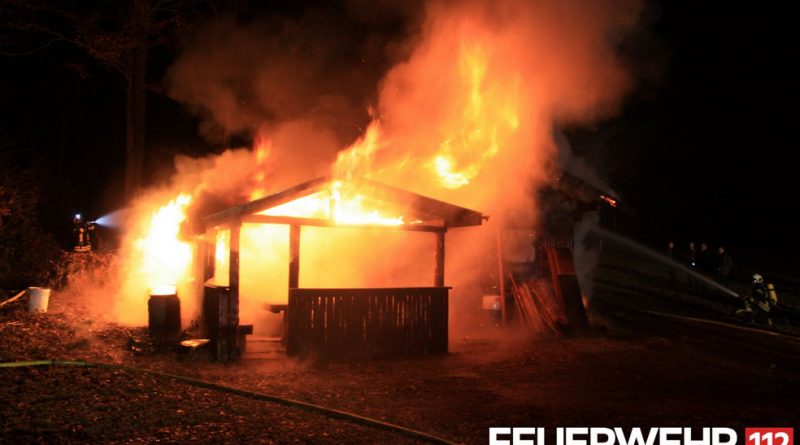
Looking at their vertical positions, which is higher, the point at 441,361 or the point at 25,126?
the point at 25,126

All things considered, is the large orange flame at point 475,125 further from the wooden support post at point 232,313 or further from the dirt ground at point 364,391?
the wooden support post at point 232,313

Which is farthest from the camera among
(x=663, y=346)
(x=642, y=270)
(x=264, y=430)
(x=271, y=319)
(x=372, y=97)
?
(x=642, y=270)

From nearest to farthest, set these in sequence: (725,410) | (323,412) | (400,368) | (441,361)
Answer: (323,412) < (725,410) < (400,368) < (441,361)

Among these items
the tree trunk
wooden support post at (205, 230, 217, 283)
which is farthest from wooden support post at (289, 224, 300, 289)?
the tree trunk

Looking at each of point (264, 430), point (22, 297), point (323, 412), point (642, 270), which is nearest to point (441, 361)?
point (323, 412)

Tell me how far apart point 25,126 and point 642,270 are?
32.8 metres

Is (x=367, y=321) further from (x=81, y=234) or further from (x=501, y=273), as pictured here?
(x=81, y=234)

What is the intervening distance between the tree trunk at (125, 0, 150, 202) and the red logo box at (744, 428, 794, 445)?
19348 millimetres

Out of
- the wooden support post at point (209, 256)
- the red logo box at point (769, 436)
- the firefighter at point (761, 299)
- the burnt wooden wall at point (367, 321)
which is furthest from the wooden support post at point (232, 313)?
the firefighter at point (761, 299)

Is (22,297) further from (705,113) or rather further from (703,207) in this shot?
(703,207)

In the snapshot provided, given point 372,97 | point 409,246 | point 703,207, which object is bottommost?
point 409,246

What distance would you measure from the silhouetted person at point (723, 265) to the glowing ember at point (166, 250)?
18492mm

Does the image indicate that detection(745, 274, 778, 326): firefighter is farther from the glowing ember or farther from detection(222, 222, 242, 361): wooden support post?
the glowing ember

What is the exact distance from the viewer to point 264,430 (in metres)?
6.30
